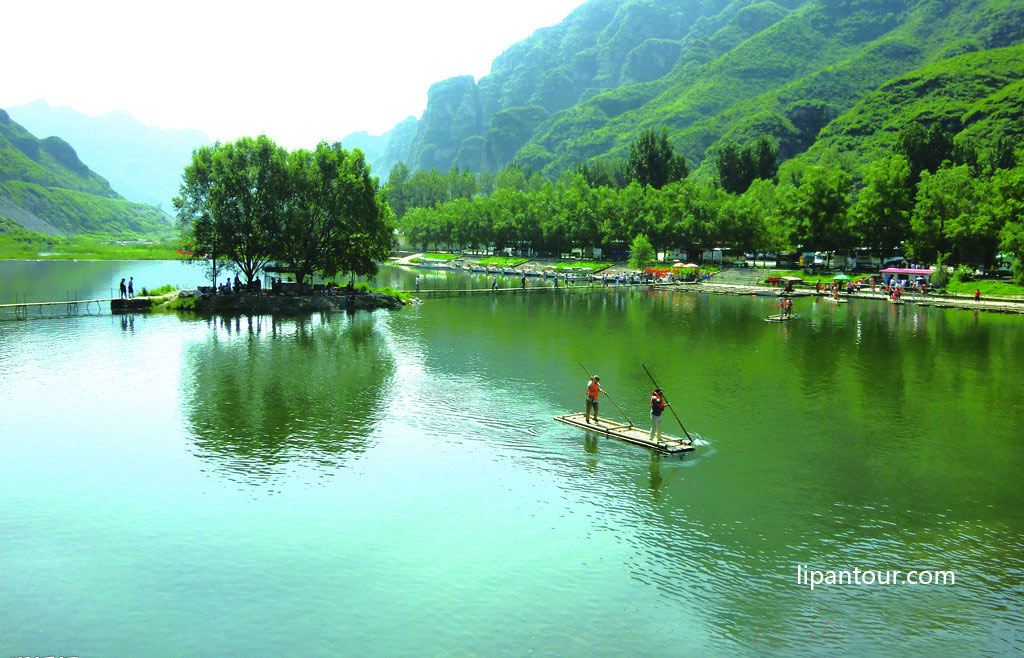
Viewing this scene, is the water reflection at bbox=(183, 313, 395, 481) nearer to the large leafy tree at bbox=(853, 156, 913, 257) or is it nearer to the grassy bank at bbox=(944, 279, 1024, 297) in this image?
the grassy bank at bbox=(944, 279, 1024, 297)

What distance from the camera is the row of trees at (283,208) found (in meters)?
90.1

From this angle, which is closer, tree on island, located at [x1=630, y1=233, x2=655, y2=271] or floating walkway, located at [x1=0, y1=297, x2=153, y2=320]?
floating walkway, located at [x1=0, y1=297, x2=153, y2=320]

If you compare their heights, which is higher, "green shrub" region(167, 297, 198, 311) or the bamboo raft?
"green shrub" region(167, 297, 198, 311)

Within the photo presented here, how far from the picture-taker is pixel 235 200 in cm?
9050

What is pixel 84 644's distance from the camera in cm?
1827

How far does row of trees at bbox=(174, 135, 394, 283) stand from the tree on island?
75774 millimetres

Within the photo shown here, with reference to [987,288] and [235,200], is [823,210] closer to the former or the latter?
[987,288]

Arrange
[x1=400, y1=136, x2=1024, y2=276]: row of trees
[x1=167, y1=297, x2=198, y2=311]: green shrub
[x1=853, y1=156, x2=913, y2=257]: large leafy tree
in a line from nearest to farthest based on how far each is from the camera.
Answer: [x1=167, y1=297, x2=198, y2=311]: green shrub
[x1=400, y1=136, x2=1024, y2=276]: row of trees
[x1=853, y1=156, x2=913, y2=257]: large leafy tree

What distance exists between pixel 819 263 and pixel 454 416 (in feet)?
458

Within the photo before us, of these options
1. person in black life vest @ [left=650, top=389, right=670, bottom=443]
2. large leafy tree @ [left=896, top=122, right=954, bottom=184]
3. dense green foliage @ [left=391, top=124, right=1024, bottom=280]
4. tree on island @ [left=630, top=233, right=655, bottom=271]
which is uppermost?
large leafy tree @ [left=896, top=122, right=954, bottom=184]

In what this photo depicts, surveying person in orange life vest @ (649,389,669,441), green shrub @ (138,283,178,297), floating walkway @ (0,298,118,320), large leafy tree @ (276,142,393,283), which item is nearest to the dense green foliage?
large leafy tree @ (276,142,393,283)

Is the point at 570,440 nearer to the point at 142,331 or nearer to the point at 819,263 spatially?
the point at 142,331

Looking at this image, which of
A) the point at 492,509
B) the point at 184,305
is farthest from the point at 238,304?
the point at 492,509

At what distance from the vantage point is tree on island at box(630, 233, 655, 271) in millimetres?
159000
